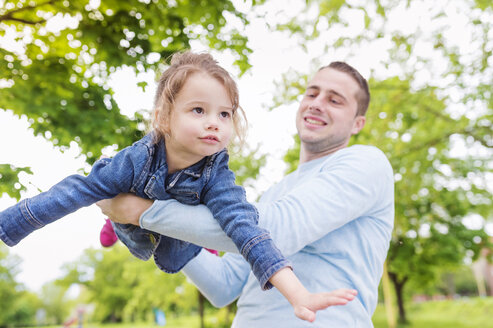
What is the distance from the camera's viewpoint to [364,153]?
84.4 inches

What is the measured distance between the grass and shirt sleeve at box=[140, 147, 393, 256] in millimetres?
20712

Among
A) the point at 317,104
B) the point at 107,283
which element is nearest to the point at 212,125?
the point at 317,104

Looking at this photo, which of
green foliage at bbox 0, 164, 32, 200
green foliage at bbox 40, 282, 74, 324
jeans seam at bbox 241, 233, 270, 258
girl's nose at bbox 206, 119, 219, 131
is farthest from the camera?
green foliage at bbox 40, 282, 74, 324

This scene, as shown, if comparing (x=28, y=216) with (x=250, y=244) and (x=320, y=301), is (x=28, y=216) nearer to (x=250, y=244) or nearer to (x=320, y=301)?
(x=250, y=244)

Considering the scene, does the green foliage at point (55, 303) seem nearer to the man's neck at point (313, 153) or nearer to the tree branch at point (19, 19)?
the tree branch at point (19, 19)

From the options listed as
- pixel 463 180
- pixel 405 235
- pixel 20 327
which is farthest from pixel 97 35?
pixel 20 327

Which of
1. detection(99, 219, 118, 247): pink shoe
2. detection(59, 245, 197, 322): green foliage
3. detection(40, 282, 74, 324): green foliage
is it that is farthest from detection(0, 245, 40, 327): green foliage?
detection(99, 219, 118, 247): pink shoe

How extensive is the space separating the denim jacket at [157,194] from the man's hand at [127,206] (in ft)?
0.10

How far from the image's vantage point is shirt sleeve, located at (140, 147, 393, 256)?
1678mm

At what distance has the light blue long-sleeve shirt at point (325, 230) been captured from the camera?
5.57 feet

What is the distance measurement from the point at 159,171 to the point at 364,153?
101cm

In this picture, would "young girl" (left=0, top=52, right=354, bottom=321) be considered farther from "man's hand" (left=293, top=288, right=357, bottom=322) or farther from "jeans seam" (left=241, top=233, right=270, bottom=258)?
"man's hand" (left=293, top=288, right=357, bottom=322)

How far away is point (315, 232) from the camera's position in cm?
181

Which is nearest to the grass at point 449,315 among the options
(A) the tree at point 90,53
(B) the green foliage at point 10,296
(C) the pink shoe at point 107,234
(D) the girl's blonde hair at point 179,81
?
(A) the tree at point 90,53
